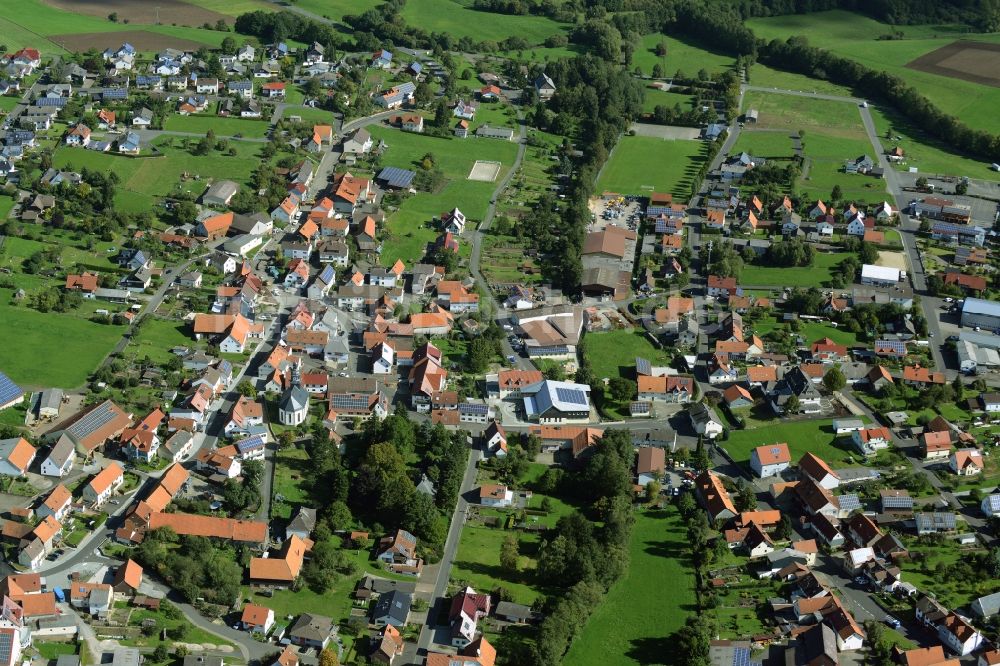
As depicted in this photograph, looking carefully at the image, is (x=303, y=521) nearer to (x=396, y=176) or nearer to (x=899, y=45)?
(x=396, y=176)

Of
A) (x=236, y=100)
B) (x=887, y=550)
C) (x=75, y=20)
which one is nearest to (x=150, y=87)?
(x=236, y=100)

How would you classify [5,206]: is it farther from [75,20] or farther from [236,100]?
[75,20]

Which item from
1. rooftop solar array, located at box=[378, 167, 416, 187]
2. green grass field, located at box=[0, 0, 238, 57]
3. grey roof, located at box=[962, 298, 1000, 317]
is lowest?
green grass field, located at box=[0, 0, 238, 57]

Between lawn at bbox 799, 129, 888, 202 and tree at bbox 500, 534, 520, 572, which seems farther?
lawn at bbox 799, 129, 888, 202

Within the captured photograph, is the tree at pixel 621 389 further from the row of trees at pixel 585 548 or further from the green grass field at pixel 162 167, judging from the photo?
the green grass field at pixel 162 167

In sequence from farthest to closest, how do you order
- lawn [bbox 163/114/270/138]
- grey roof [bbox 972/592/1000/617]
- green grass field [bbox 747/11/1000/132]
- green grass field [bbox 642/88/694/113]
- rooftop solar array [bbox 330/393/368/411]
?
green grass field [bbox 747/11/1000/132]
green grass field [bbox 642/88/694/113]
lawn [bbox 163/114/270/138]
rooftop solar array [bbox 330/393/368/411]
grey roof [bbox 972/592/1000/617]

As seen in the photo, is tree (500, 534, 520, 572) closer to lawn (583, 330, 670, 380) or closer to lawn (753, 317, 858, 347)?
lawn (583, 330, 670, 380)

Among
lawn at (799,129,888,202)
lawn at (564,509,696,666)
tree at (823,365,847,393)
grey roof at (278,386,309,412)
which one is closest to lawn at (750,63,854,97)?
lawn at (799,129,888,202)

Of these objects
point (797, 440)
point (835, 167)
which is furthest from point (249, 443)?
point (835, 167)
